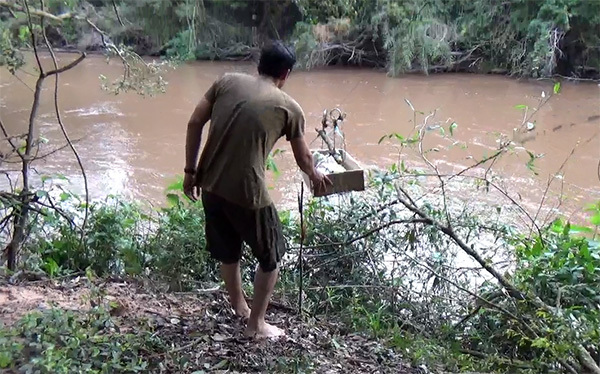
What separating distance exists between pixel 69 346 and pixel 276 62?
135 cm

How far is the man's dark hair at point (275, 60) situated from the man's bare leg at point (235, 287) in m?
0.89

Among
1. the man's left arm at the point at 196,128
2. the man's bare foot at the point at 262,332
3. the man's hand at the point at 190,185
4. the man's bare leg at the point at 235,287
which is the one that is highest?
the man's left arm at the point at 196,128

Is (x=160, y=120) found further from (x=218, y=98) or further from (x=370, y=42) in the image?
(x=218, y=98)

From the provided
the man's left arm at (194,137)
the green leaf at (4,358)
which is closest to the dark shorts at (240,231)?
the man's left arm at (194,137)

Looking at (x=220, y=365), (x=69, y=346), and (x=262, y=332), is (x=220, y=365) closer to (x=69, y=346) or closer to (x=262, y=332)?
(x=262, y=332)

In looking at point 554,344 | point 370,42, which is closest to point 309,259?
point 554,344

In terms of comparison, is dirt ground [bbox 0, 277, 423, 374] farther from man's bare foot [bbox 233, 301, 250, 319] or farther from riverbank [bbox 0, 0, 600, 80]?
riverbank [bbox 0, 0, 600, 80]

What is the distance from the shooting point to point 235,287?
289 cm

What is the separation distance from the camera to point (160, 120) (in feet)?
35.6

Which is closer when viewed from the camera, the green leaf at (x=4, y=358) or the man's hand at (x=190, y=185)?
the green leaf at (x=4, y=358)

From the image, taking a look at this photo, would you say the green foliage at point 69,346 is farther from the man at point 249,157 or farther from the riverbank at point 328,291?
the man at point 249,157

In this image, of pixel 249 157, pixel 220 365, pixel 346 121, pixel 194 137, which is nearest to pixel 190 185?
pixel 194 137

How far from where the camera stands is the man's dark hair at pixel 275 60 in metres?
2.55

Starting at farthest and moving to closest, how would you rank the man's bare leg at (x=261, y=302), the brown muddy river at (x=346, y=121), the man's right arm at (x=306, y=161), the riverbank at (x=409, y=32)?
the riverbank at (x=409, y=32) < the brown muddy river at (x=346, y=121) < the man's bare leg at (x=261, y=302) < the man's right arm at (x=306, y=161)
